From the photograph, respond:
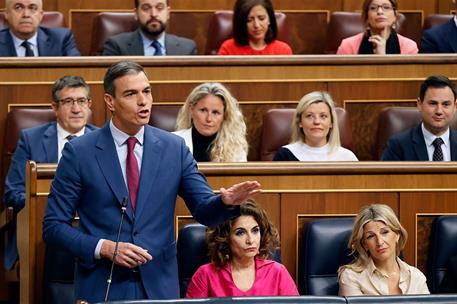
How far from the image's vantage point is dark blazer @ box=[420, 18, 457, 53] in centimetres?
393

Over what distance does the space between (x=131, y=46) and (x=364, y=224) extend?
150cm

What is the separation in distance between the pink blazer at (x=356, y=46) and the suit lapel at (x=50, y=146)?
120 cm

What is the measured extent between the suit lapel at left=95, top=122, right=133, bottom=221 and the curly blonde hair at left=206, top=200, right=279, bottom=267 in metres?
0.39

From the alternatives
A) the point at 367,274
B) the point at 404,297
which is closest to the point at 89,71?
the point at 367,274

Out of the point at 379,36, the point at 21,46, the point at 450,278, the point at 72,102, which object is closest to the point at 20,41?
the point at 21,46

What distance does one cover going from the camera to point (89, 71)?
3527mm

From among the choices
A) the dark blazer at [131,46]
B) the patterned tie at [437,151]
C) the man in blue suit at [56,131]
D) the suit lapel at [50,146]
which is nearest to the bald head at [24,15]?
the dark blazer at [131,46]

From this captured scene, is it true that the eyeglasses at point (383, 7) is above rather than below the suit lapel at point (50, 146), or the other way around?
above

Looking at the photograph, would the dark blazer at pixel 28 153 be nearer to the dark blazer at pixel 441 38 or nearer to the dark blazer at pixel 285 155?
the dark blazer at pixel 285 155

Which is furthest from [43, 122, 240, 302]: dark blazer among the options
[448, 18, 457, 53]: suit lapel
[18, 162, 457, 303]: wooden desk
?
[448, 18, 457, 53]: suit lapel

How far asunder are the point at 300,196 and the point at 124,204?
70cm

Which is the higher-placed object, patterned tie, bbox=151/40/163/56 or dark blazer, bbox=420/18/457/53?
dark blazer, bbox=420/18/457/53

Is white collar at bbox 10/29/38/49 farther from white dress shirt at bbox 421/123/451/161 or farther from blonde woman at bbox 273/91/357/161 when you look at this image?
white dress shirt at bbox 421/123/451/161

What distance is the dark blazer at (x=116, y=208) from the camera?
7.08ft
